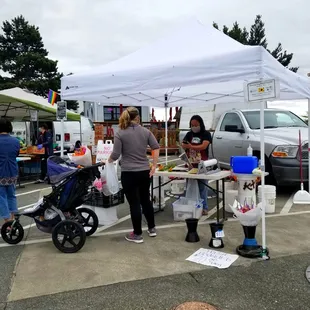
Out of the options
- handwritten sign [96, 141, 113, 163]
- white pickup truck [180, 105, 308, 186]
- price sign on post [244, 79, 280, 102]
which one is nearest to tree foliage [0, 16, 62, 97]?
white pickup truck [180, 105, 308, 186]

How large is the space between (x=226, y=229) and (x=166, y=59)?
2.74 m

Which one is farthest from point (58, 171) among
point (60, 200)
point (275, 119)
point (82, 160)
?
point (275, 119)

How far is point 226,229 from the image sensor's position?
205 inches

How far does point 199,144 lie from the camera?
597cm

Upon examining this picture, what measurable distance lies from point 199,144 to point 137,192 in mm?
1783

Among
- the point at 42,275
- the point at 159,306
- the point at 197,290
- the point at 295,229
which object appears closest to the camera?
the point at 159,306

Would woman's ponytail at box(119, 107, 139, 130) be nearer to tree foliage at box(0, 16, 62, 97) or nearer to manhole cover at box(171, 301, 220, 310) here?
manhole cover at box(171, 301, 220, 310)

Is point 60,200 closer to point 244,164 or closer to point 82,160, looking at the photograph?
point 82,160

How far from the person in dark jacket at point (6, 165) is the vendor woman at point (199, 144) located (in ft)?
9.24

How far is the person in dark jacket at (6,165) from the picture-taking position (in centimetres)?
489

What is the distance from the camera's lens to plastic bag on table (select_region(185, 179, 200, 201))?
19.2 ft

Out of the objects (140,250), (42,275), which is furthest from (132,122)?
(42,275)

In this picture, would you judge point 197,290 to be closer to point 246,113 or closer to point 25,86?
point 246,113

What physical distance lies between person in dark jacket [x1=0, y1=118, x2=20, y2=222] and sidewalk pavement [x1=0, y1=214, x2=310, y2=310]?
31.4 inches
